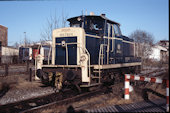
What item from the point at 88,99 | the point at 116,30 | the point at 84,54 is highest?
the point at 116,30

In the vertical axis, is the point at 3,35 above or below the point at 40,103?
above

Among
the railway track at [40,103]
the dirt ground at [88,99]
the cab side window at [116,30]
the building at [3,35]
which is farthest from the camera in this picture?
the building at [3,35]

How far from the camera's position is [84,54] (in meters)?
7.49

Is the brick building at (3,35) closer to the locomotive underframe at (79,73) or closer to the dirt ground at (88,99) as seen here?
the dirt ground at (88,99)

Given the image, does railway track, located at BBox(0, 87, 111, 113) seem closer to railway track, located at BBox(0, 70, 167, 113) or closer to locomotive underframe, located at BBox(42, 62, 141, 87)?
railway track, located at BBox(0, 70, 167, 113)

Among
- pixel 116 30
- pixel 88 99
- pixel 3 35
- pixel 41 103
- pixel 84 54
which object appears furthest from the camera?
pixel 3 35

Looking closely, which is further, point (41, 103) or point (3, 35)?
point (3, 35)

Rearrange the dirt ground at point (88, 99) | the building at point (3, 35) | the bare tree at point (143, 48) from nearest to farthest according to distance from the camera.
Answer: the dirt ground at point (88, 99), the bare tree at point (143, 48), the building at point (3, 35)

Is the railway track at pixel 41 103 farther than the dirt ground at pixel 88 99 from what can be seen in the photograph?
No

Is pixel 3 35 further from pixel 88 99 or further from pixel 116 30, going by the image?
pixel 88 99

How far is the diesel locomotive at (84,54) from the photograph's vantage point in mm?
7656

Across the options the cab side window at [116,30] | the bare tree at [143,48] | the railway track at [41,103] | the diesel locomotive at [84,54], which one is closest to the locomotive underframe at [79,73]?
the diesel locomotive at [84,54]

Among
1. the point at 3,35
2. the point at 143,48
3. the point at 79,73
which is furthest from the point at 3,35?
the point at 79,73

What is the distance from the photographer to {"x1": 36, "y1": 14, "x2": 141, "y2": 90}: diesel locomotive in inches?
301
